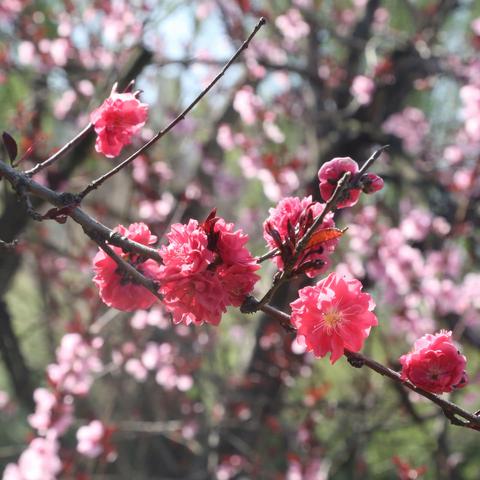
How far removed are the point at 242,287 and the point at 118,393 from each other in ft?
13.9

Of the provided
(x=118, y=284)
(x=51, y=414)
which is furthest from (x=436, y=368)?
(x=51, y=414)

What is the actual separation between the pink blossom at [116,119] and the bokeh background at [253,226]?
1257mm

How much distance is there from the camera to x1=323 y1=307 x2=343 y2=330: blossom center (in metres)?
1.01

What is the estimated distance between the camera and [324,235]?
3.36ft

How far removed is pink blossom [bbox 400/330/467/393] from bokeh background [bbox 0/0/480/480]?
5.87 ft

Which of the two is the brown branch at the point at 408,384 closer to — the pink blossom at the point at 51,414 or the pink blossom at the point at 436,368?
the pink blossom at the point at 436,368

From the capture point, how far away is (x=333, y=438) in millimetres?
5035

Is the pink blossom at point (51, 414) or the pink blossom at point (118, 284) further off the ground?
the pink blossom at point (51, 414)

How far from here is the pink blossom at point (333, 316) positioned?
1017mm

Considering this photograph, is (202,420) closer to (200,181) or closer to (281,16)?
(200,181)

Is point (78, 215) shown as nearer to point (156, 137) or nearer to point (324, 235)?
point (156, 137)

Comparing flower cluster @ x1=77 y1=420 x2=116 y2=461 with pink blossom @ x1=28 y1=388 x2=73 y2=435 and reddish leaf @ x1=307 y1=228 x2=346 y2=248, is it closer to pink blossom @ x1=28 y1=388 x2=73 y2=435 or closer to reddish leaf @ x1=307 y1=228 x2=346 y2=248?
pink blossom @ x1=28 y1=388 x2=73 y2=435

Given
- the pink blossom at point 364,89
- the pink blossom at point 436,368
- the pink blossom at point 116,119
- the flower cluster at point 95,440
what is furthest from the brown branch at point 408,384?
the pink blossom at point 364,89

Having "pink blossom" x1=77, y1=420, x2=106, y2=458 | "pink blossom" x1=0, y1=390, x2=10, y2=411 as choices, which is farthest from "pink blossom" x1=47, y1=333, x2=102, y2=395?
"pink blossom" x1=0, y1=390, x2=10, y2=411
